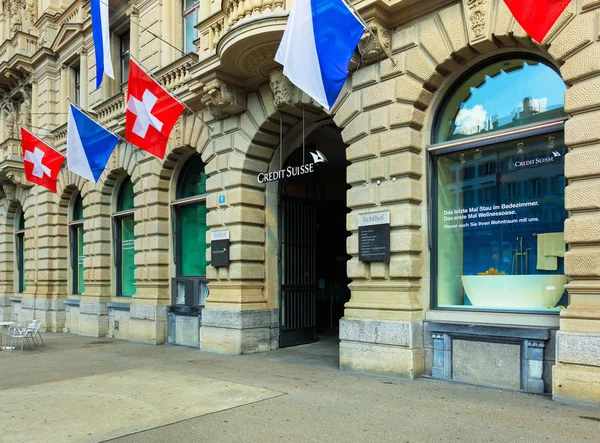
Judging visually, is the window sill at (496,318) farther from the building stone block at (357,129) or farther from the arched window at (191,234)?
the arched window at (191,234)

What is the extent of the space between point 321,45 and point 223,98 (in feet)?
12.1

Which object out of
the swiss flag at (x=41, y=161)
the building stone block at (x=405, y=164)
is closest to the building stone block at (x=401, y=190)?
the building stone block at (x=405, y=164)

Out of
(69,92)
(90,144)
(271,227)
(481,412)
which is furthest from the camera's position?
(69,92)

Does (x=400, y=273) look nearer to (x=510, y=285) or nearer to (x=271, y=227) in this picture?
(x=510, y=285)

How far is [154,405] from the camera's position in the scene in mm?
7164

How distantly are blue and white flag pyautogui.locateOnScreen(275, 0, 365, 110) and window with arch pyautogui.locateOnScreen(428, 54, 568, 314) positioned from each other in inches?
81.2

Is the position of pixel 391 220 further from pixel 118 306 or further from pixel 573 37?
pixel 118 306

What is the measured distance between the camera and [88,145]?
14008 millimetres

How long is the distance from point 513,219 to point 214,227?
6.81 m

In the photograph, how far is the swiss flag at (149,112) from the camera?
11.7 m

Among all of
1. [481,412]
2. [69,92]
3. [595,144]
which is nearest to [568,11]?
[595,144]

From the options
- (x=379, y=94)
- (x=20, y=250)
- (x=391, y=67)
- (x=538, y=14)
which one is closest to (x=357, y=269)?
(x=379, y=94)

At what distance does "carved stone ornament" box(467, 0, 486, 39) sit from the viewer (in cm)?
786

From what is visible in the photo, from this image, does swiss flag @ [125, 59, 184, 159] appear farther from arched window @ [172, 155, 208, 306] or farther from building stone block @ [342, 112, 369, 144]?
building stone block @ [342, 112, 369, 144]
